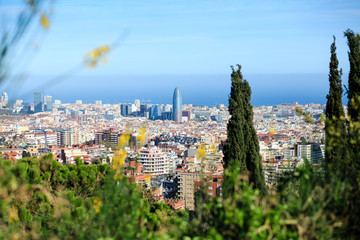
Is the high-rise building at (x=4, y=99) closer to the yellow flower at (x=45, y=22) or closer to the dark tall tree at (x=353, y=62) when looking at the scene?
the yellow flower at (x=45, y=22)

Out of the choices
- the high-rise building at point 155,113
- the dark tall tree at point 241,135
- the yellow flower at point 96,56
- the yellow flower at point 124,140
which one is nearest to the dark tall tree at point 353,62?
the dark tall tree at point 241,135

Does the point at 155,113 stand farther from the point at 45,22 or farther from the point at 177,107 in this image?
the point at 45,22

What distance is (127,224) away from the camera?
1.43 metres

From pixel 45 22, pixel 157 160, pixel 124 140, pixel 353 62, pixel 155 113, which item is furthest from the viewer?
pixel 155 113

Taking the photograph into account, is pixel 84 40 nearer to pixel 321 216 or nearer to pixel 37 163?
pixel 321 216

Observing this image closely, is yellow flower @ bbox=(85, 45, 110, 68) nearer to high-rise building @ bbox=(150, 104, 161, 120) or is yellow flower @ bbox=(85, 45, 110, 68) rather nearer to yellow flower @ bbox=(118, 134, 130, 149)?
yellow flower @ bbox=(118, 134, 130, 149)

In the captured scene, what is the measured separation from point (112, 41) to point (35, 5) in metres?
0.24

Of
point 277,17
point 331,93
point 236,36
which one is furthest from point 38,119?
point 331,93

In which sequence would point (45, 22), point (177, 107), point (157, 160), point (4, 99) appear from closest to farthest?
point (45, 22)
point (4, 99)
point (157, 160)
point (177, 107)

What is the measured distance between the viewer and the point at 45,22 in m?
1.28

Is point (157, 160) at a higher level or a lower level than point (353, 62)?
lower

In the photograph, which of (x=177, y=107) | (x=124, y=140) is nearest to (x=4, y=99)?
(x=124, y=140)

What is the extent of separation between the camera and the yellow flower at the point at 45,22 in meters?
1.26

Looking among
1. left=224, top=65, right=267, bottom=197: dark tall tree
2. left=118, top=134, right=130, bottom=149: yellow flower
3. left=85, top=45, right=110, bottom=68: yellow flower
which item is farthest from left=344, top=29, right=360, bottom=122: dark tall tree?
left=85, top=45, right=110, bottom=68: yellow flower
